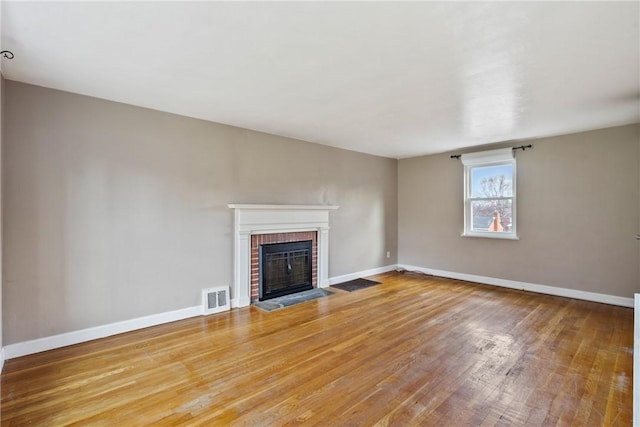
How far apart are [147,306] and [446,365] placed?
10.3 feet

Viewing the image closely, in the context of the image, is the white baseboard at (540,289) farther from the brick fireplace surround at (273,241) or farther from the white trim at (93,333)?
the white trim at (93,333)

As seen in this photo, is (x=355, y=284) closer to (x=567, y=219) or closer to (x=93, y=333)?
(x=567, y=219)

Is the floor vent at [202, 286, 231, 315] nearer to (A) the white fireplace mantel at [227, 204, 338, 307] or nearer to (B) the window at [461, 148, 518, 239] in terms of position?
(A) the white fireplace mantel at [227, 204, 338, 307]

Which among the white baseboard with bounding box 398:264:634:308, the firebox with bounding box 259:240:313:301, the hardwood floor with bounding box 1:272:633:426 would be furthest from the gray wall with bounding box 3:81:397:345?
the white baseboard with bounding box 398:264:634:308

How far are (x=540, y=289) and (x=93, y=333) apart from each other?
6.02 m

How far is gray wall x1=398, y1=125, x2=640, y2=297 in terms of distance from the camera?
4.11 meters

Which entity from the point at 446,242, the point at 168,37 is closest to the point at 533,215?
the point at 446,242

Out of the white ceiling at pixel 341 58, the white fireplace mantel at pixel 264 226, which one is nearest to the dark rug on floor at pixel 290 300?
the white fireplace mantel at pixel 264 226

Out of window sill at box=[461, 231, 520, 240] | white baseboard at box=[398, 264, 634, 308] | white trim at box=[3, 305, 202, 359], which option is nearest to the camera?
white trim at box=[3, 305, 202, 359]

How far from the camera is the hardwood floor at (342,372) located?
1958mm

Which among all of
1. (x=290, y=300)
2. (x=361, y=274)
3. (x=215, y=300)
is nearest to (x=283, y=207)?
(x=290, y=300)

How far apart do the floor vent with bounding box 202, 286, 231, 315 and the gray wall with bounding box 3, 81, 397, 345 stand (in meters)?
0.10

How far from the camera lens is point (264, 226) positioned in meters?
4.36

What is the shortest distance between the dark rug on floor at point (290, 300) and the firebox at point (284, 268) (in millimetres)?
89
